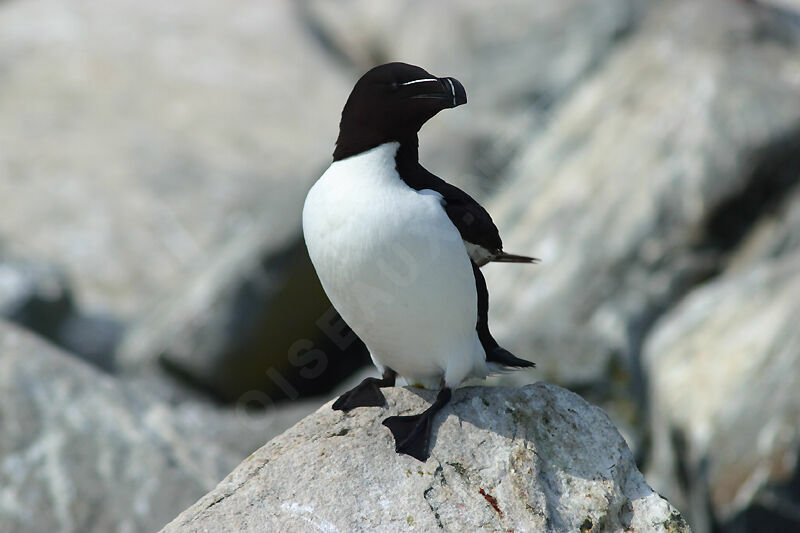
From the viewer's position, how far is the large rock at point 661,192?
1015cm

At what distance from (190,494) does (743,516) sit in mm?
4028

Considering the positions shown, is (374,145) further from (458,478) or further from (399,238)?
(458,478)

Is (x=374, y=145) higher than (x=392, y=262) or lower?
higher

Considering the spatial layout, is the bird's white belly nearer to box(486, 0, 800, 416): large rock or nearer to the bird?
the bird

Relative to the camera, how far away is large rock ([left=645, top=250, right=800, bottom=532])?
292 inches

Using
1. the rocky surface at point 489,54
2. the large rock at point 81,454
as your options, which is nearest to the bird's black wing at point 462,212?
the large rock at point 81,454

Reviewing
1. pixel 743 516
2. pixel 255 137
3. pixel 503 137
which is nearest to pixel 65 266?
pixel 255 137

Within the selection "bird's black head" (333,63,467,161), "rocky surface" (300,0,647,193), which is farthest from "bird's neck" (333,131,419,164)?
"rocky surface" (300,0,647,193)

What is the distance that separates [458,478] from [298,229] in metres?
6.37

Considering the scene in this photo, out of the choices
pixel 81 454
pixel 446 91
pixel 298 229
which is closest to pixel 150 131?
pixel 298 229

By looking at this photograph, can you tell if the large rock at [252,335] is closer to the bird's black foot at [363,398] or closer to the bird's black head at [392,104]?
the bird's black foot at [363,398]

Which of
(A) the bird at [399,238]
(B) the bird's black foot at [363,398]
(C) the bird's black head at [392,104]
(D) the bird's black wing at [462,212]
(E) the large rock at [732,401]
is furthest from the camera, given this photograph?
(E) the large rock at [732,401]

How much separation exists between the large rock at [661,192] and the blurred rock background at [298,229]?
0.10ft

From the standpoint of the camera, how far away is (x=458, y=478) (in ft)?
15.2
